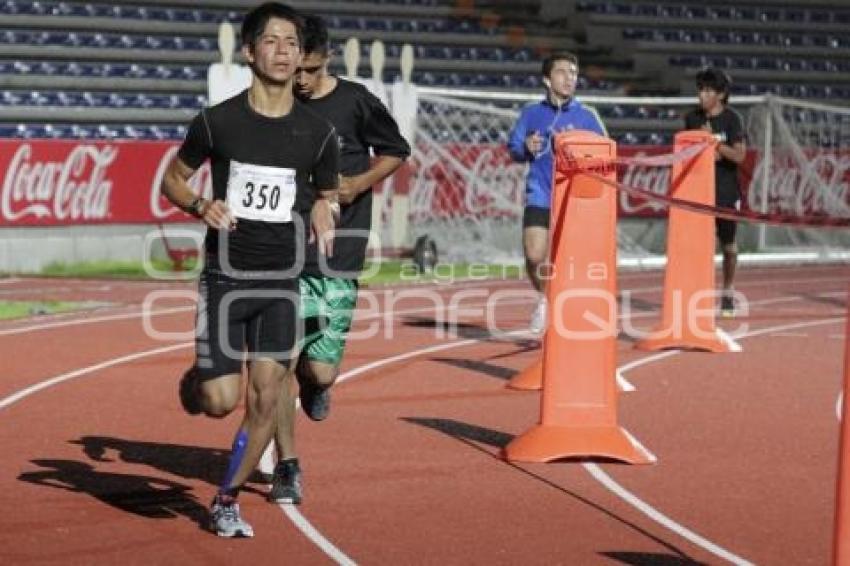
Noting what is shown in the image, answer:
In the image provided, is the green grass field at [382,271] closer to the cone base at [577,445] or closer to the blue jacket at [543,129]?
the blue jacket at [543,129]

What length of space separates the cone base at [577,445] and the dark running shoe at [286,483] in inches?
58.0

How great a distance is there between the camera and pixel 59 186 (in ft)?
68.3

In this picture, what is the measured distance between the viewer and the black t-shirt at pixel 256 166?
22.9ft

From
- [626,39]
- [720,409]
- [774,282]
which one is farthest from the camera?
[626,39]

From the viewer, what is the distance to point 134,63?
2483cm

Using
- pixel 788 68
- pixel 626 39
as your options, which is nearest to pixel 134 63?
pixel 626 39

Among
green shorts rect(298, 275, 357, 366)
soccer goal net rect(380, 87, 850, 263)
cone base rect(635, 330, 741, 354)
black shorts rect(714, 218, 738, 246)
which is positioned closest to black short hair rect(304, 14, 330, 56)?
green shorts rect(298, 275, 357, 366)

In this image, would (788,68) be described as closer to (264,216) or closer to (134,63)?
(134,63)

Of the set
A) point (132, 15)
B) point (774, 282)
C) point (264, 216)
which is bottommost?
point (774, 282)

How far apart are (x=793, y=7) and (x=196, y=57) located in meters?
11.7

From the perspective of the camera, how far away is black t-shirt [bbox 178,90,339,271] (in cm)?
699

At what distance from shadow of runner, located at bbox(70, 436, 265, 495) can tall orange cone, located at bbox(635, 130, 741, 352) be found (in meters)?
5.35

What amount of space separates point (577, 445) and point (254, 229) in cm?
238

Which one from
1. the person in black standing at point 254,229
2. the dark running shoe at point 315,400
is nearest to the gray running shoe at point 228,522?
the person in black standing at point 254,229
